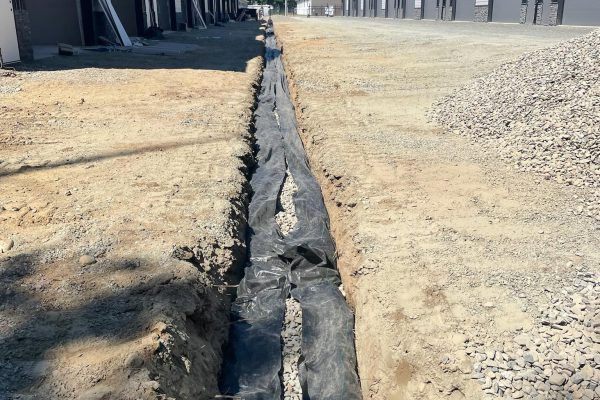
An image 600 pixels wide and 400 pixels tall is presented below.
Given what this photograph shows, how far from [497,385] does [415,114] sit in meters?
7.52

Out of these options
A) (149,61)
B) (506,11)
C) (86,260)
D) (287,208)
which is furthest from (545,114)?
(506,11)

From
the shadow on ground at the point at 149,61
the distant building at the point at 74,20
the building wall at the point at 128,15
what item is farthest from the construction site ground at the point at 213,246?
the building wall at the point at 128,15

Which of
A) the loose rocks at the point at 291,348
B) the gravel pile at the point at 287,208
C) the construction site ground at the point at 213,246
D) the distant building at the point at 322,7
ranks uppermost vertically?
the distant building at the point at 322,7

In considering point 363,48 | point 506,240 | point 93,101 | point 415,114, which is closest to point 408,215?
point 506,240

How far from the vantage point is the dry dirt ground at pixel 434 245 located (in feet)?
12.2

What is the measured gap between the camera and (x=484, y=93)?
383 inches

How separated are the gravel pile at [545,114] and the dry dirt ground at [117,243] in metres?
3.61

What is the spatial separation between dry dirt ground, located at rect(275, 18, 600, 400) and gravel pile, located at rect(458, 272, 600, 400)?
0.25 ft

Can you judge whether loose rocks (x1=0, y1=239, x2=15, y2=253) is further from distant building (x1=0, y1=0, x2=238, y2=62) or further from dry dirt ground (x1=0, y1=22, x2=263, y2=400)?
distant building (x1=0, y1=0, x2=238, y2=62)

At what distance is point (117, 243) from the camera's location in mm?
4617

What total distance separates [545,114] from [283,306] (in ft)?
16.8

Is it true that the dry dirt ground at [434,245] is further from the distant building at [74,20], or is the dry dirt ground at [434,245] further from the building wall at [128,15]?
the building wall at [128,15]

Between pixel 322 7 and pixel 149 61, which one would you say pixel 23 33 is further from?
pixel 322 7

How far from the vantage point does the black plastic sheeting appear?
12.2 ft
